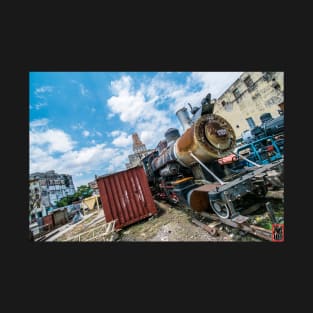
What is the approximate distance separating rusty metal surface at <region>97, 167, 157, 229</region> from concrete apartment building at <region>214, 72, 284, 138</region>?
32.3 ft

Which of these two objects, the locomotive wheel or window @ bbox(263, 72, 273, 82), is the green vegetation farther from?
window @ bbox(263, 72, 273, 82)

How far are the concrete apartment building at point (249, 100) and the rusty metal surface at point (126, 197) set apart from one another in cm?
986

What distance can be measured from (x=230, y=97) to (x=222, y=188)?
596 inches

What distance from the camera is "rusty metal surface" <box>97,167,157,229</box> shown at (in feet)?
20.1

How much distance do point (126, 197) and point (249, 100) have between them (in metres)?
13.1

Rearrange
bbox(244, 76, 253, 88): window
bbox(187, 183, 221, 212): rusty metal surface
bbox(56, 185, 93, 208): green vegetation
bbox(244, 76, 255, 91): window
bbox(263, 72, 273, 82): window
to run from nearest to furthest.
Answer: bbox(187, 183, 221, 212): rusty metal surface, bbox(263, 72, 273, 82): window, bbox(244, 76, 255, 91): window, bbox(244, 76, 253, 88): window, bbox(56, 185, 93, 208): green vegetation

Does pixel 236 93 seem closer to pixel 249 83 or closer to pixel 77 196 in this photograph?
pixel 249 83

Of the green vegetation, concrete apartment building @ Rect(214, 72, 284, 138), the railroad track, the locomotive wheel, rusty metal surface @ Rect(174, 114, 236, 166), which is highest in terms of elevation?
concrete apartment building @ Rect(214, 72, 284, 138)

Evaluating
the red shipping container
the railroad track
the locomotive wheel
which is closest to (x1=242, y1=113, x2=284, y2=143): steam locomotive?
the railroad track

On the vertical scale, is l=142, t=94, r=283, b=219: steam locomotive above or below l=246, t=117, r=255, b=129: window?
below

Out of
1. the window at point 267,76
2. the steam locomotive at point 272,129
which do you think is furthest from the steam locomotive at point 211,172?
the window at point 267,76

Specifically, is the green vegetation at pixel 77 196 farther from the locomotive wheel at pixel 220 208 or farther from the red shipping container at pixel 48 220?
the locomotive wheel at pixel 220 208

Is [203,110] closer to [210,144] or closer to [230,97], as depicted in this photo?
[210,144]

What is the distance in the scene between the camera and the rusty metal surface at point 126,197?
6.12 metres
